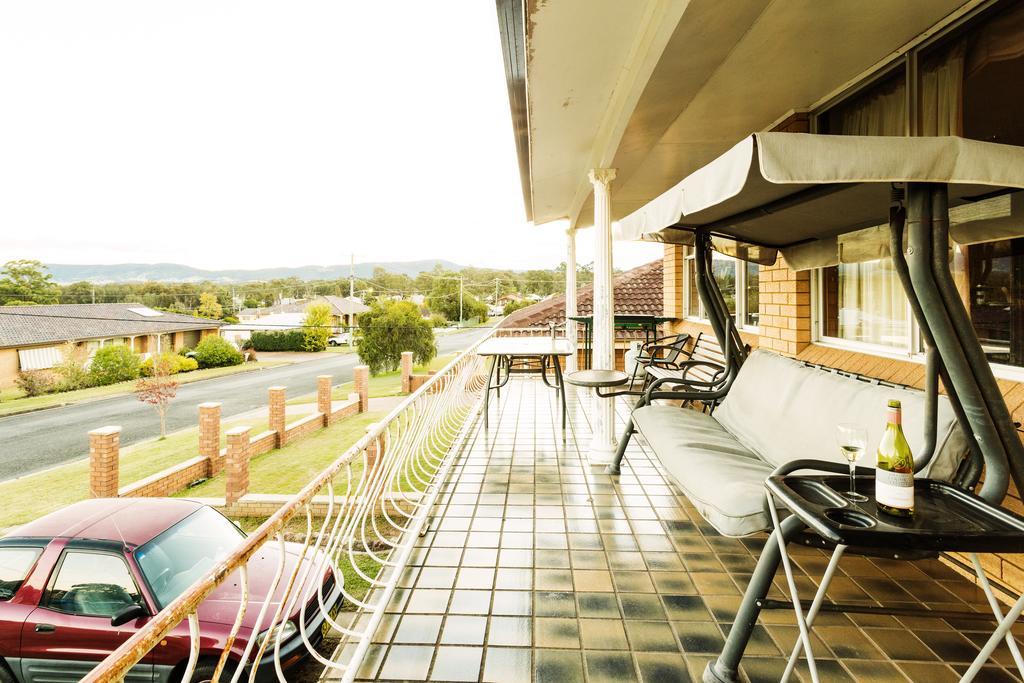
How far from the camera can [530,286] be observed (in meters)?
56.8

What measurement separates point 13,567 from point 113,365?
5063 cm

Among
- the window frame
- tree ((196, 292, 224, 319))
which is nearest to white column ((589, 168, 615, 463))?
the window frame

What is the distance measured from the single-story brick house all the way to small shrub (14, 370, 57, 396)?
0.80 metres

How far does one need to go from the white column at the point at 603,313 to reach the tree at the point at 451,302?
206ft

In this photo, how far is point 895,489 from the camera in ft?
3.99

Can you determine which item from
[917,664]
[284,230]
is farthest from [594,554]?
[284,230]

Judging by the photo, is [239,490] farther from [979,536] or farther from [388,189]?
[388,189]

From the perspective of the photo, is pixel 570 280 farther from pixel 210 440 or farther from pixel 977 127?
pixel 210 440

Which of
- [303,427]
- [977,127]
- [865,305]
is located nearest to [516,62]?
[977,127]

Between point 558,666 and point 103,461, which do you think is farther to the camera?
point 103,461

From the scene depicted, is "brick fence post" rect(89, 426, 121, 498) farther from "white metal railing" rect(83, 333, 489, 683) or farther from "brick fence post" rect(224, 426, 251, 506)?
"white metal railing" rect(83, 333, 489, 683)

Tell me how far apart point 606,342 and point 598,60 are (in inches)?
76.1

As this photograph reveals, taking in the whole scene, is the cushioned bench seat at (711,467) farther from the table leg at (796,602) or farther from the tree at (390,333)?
the tree at (390,333)

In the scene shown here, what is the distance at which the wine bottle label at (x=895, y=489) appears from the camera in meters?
1.20
